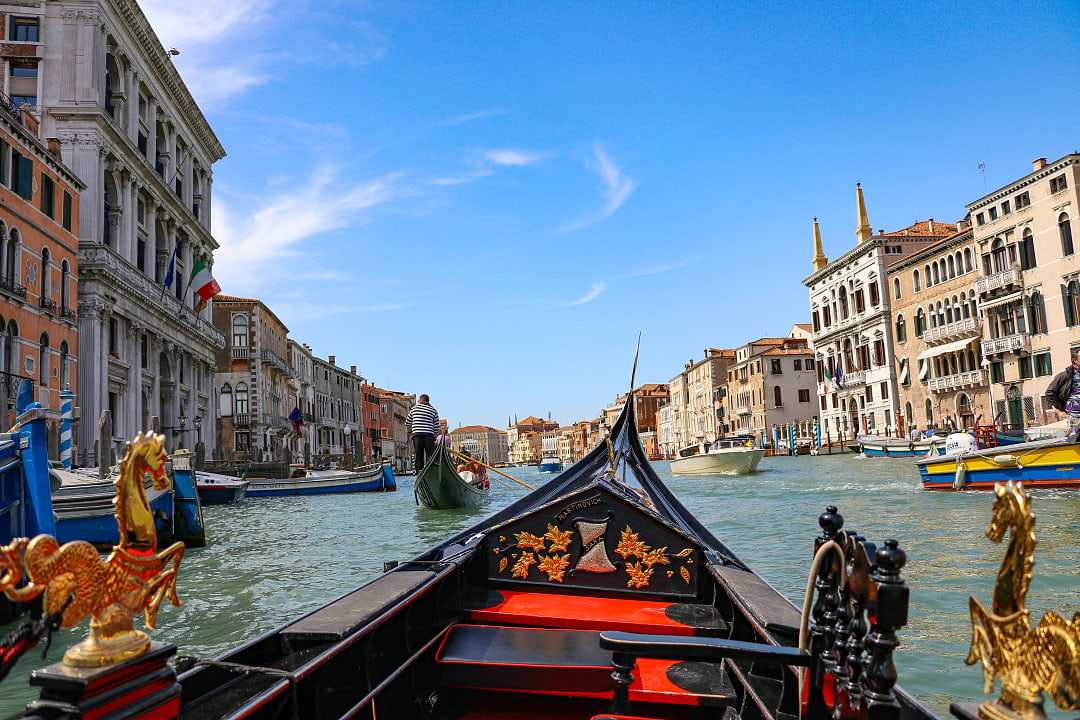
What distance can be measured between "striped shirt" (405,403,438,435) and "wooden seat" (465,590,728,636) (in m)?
6.92

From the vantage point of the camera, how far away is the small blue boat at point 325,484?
590 inches

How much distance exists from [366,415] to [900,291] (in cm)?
2940

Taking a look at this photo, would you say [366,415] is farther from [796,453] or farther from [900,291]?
[900,291]

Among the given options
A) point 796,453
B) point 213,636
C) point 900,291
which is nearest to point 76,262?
point 213,636

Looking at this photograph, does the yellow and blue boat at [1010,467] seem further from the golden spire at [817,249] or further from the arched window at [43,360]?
the golden spire at [817,249]

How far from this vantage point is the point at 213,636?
338 cm

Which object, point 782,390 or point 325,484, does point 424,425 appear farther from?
point 782,390

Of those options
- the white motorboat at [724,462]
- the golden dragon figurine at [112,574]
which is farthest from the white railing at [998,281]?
the golden dragon figurine at [112,574]

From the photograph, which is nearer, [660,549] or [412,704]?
[412,704]

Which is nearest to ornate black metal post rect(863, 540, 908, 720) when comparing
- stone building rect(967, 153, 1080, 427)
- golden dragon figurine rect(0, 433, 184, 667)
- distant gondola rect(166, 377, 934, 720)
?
distant gondola rect(166, 377, 934, 720)

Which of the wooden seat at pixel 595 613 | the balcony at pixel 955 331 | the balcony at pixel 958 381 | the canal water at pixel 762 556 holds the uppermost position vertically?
the balcony at pixel 955 331

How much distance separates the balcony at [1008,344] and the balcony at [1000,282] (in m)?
1.15

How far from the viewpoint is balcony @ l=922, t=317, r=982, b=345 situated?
19047 mm

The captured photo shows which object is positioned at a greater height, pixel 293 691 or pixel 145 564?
pixel 145 564
